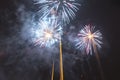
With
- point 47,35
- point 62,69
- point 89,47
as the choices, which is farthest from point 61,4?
point 62,69

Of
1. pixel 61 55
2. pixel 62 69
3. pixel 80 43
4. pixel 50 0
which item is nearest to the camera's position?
pixel 50 0

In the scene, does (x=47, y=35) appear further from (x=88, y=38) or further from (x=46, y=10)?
(x=88, y=38)

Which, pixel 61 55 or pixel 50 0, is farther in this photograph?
pixel 61 55

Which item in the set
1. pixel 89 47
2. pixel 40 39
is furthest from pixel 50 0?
pixel 89 47

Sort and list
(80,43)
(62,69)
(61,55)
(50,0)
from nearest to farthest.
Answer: (50,0) → (80,43) → (61,55) → (62,69)

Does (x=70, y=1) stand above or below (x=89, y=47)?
above

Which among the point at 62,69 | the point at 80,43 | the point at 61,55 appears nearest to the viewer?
the point at 80,43

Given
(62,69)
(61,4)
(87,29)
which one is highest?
(61,4)

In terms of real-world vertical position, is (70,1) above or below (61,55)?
above

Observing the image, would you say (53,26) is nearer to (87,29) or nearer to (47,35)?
(47,35)
